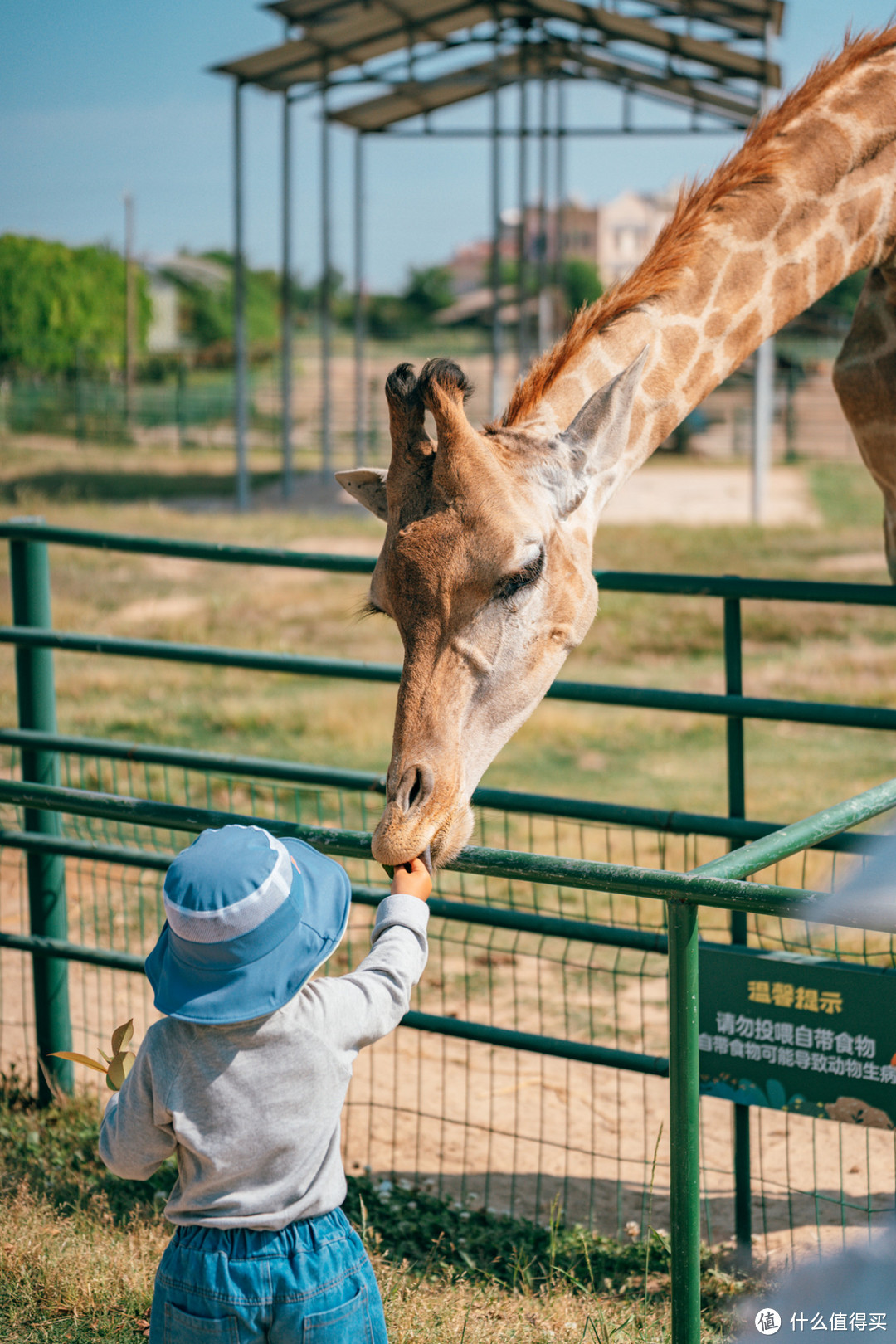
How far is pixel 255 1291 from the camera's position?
1875 mm

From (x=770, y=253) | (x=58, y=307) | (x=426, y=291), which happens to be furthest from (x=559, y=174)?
(x=426, y=291)

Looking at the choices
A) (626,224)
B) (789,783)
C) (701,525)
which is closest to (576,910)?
(789,783)

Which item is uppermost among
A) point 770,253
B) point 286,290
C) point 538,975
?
point 286,290

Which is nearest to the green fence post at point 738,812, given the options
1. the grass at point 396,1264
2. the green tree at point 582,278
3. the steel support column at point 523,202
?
the grass at point 396,1264

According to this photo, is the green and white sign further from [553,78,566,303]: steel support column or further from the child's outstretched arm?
[553,78,566,303]: steel support column

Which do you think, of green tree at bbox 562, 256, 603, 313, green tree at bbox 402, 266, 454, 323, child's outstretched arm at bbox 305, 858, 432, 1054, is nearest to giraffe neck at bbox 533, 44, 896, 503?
child's outstretched arm at bbox 305, 858, 432, 1054

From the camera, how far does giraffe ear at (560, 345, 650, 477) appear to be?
3154mm

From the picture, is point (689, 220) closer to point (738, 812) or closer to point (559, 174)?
point (738, 812)

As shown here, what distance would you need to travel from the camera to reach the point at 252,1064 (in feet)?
6.15

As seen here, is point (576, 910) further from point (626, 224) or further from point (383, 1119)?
point (626, 224)

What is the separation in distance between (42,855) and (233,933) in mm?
2618

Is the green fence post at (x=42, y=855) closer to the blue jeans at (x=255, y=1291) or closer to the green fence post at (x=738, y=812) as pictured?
the green fence post at (x=738, y=812)

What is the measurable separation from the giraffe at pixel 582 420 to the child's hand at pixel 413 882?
0.10 metres

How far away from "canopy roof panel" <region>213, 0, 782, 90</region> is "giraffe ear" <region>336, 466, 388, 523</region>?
1412cm
